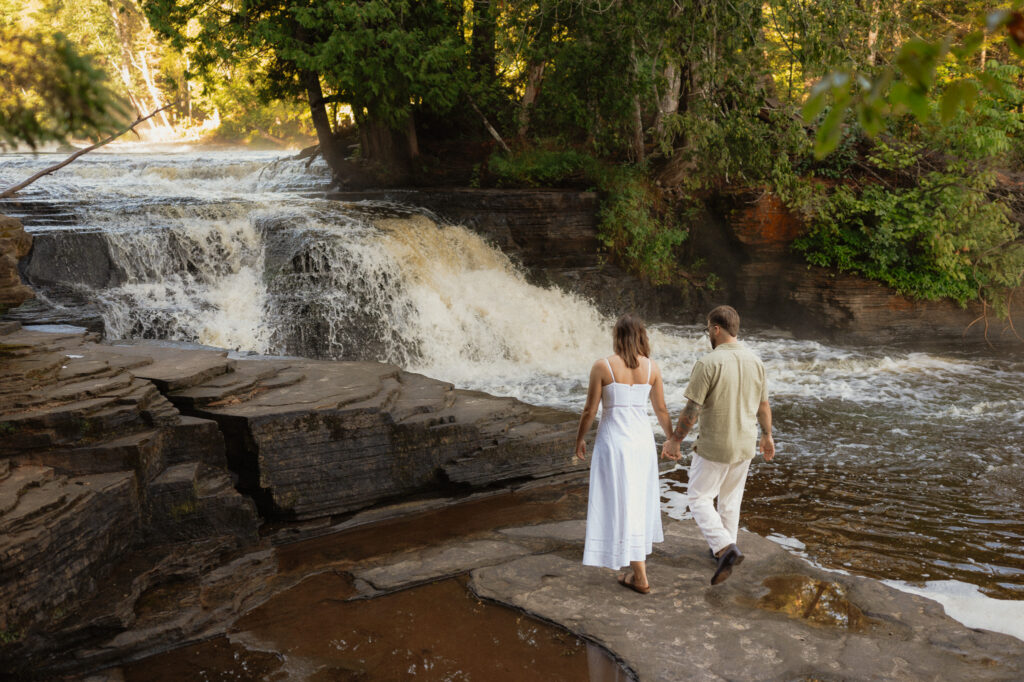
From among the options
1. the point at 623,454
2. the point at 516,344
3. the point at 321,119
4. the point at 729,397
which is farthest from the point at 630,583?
the point at 321,119

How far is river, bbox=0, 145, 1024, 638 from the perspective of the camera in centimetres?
→ 635

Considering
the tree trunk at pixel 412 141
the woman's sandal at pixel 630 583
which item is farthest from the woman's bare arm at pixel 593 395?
the tree trunk at pixel 412 141

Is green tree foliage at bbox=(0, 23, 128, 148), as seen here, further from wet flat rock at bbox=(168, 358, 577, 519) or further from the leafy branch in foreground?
wet flat rock at bbox=(168, 358, 577, 519)

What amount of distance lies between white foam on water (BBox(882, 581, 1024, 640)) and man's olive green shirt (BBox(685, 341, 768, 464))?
1.59m

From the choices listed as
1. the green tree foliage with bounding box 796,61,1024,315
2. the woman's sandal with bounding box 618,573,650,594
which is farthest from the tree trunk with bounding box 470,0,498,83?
the woman's sandal with bounding box 618,573,650,594

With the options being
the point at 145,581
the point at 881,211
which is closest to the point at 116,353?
the point at 145,581

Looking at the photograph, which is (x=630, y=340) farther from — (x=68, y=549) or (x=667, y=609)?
(x=68, y=549)

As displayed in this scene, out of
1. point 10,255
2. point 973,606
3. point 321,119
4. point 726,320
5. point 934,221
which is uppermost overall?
point 321,119

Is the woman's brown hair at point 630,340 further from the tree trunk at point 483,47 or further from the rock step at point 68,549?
the tree trunk at point 483,47

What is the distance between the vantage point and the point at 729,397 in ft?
14.8

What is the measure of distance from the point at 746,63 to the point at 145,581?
9447 mm

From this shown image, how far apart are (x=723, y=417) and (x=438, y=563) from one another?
2028mm

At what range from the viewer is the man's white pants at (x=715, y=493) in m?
4.64

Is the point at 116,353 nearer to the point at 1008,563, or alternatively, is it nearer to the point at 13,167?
the point at 1008,563
